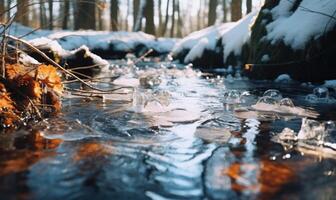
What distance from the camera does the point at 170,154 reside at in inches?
95.3

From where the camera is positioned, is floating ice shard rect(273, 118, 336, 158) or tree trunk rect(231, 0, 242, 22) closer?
floating ice shard rect(273, 118, 336, 158)

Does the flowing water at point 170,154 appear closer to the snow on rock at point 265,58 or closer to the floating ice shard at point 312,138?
the floating ice shard at point 312,138

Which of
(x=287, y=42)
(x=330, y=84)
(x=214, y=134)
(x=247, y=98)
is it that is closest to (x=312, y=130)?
(x=214, y=134)

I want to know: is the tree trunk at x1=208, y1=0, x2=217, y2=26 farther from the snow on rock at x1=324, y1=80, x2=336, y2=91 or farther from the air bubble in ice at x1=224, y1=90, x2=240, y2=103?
the air bubble in ice at x1=224, y1=90, x2=240, y2=103

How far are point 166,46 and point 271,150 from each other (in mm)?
15622

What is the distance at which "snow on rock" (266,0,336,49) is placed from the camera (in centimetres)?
662

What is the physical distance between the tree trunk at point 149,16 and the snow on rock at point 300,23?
1321cm

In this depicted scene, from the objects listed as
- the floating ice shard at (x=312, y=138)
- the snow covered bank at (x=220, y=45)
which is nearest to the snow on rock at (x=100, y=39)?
the snow covered bank at (x=220, y=45)

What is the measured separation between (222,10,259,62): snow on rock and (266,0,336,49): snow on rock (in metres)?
1.21

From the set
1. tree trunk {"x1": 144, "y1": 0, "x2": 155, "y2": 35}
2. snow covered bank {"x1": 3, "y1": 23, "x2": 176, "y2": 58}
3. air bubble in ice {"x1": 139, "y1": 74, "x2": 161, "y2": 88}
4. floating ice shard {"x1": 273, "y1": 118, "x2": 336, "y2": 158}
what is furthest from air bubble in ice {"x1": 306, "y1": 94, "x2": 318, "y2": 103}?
tree trunk {"x1": 144, "y1": 0, "x2": 155, "y2": 35}

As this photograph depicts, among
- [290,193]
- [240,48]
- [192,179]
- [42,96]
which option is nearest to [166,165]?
[192,179]

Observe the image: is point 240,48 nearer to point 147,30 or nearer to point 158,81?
point 158,81

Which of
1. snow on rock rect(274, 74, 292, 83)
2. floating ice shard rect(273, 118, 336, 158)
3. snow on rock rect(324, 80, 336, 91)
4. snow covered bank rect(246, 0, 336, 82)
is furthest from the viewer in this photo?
snow on rock rect(274, 74, 292, 83)

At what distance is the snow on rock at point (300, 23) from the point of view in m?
6.62
